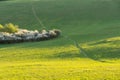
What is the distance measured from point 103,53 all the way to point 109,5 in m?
40.9

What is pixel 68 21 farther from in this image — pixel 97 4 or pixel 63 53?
pixel 63 53

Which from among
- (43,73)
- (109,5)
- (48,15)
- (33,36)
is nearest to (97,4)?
(109,5)

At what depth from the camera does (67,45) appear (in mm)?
42656

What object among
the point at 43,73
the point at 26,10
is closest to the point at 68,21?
the point at 26,10

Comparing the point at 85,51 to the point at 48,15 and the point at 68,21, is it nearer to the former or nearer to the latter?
the point at 68,21

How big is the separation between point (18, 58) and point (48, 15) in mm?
36181

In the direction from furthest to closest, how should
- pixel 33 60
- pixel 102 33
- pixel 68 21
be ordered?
pixel 68 21
pixel 102 33
pixel 33 60

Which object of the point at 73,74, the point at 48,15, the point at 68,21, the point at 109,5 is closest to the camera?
the point at 73,74

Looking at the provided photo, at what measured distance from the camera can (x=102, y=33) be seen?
2026 inches

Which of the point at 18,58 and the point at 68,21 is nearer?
the point at 18,58

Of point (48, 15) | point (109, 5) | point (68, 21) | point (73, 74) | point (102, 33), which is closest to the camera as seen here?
point (73, 74)

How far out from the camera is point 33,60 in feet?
112

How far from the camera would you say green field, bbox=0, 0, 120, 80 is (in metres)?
25.3

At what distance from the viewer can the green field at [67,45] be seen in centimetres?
2530
